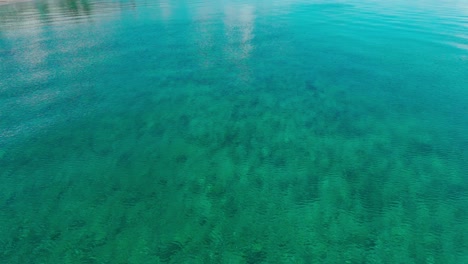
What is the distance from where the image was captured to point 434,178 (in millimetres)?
11258

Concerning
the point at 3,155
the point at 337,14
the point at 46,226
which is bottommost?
the point at 46,226

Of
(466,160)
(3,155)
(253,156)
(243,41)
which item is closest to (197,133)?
(253,156)

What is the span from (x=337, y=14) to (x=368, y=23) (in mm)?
7944

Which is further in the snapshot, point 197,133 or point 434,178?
point 197,133

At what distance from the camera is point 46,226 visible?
30.1 ft

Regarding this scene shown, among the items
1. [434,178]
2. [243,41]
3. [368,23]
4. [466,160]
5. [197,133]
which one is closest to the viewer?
[434,178]

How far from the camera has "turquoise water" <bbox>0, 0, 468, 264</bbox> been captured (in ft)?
28.7

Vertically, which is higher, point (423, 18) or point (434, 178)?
point (423, 18)

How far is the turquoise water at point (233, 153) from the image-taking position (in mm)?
8750

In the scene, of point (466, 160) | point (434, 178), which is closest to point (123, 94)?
point (434, 178)

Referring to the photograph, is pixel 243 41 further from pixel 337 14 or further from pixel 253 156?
pixel 337 14

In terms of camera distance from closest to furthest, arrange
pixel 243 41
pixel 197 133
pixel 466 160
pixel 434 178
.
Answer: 1. pixel 434 178
2. pixel 466 160
3. pixel 197 133
4. pixel 243 41

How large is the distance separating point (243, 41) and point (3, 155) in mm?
24860

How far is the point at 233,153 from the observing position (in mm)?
12992
